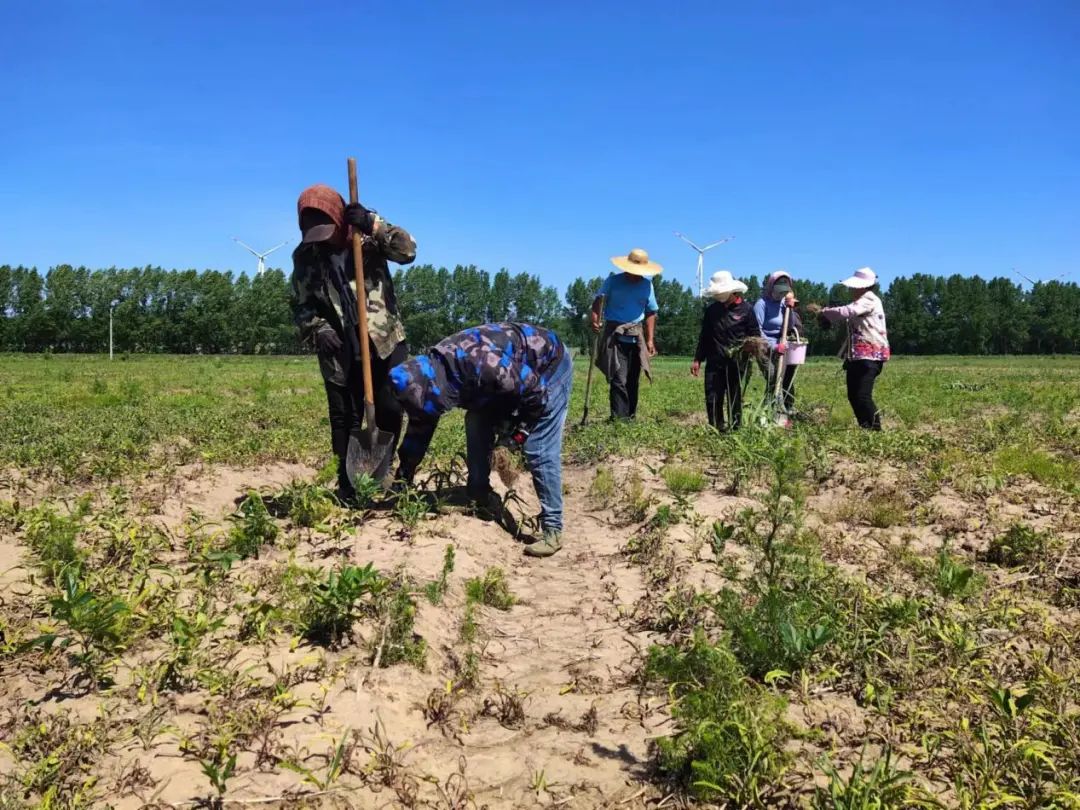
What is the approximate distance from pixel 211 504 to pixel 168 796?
3053 mm

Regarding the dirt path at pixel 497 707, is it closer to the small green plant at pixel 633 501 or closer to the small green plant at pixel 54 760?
the small green plant at pixel 54 760

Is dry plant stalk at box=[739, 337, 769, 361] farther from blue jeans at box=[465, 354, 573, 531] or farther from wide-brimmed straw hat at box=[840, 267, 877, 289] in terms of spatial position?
blue jeans at box=[465, 354, 573, 531]

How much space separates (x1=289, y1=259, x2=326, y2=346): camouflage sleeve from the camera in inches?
180

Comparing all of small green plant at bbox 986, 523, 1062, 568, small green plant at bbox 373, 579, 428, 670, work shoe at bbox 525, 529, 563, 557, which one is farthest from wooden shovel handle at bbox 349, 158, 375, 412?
small green plant at bbox 986, 523, 1062, 568

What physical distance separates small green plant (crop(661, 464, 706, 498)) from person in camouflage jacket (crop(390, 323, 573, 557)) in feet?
3.84

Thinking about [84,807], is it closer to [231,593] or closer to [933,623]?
[231,593]

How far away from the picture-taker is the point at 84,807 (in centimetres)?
192

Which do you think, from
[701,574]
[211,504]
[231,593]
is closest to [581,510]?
[701,574]

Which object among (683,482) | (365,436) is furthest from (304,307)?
(683,482)

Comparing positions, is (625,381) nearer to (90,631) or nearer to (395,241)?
(395,241)

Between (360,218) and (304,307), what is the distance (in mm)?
678

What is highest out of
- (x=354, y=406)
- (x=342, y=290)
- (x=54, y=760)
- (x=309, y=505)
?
(x=342, y=290)

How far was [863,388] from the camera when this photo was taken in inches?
286

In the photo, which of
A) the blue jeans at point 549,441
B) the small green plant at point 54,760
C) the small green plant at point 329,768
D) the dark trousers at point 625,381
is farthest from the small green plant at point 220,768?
the dark trousers at point 625,381
